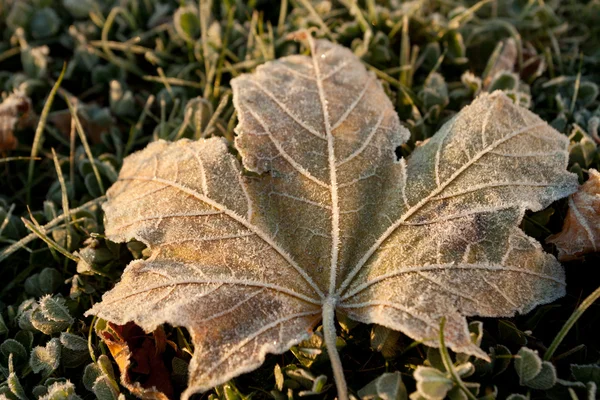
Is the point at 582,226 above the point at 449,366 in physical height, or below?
above

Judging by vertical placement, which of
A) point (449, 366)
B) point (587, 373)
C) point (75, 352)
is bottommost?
point (75, 352)

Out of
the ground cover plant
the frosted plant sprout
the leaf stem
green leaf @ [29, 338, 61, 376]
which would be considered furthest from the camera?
green leaf @ [29, 338, 61, 376]

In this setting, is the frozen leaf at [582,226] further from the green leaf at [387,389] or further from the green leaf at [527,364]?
the green leaf at [387,389]

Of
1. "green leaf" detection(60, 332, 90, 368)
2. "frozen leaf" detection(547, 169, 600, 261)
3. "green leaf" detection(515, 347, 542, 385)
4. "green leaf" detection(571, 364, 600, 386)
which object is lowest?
"green leaf" detection(60, 332, 90, 368)

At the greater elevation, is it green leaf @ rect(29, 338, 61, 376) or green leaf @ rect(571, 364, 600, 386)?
green leaf @ rect(571, 364, 600, 386)

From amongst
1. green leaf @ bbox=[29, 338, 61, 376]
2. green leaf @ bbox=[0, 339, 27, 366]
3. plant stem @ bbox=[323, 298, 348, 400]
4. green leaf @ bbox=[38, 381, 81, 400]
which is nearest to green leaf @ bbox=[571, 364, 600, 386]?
plant stem @ bbox=[323, 298, 348, 400]

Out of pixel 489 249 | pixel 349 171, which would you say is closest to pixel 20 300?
pixel 349 171

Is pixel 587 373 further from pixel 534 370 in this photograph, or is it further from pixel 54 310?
pixel 54 310

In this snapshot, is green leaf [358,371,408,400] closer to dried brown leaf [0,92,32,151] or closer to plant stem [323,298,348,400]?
plant stem [323,298,348,400]

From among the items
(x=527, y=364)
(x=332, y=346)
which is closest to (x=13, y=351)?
(x=332, y=346)
